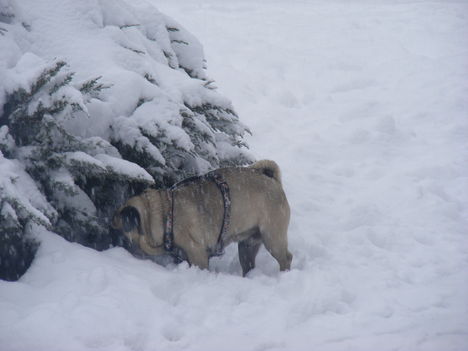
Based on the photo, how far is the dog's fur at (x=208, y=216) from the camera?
441 centimetres

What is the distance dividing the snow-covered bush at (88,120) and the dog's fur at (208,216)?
294mm

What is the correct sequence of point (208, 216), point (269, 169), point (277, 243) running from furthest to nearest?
1. point (269, 169)
2. point (277, 243)
3. point (208, 216)

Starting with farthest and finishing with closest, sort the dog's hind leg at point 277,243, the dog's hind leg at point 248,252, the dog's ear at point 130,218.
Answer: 1. the dog's hind leg at point 248,252
2. the dog's hind leg at point 277,243
3. the dog's ear at point 130,218

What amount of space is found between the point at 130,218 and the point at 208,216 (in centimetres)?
75

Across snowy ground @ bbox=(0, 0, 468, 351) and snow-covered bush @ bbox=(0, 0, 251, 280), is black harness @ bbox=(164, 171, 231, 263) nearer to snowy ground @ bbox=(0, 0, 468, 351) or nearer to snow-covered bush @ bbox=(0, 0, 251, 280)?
snowy ground @ bbox=(0, 0, 468, 351)

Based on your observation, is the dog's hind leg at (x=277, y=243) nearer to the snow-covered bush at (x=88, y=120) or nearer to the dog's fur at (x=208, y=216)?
the dog's fur at (x=208, y=216)

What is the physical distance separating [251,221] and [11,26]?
3138mm

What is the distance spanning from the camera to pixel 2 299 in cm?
318

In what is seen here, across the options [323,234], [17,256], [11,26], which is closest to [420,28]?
[323,234]

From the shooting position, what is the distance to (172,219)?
439 cm

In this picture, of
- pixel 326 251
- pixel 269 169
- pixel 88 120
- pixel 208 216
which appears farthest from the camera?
pixel 326 251

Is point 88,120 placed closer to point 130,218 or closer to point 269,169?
point 130,218

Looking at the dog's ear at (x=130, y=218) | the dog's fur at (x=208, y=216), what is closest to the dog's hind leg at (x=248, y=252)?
the dog's fur at (x=208, y=216)

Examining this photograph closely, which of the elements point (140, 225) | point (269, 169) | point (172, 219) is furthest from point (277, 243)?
point (140, 225)
